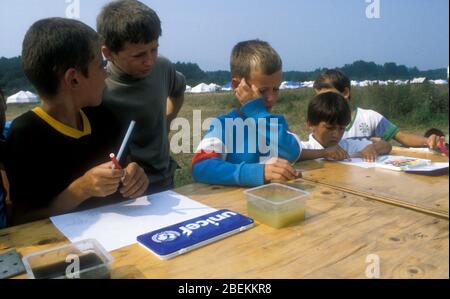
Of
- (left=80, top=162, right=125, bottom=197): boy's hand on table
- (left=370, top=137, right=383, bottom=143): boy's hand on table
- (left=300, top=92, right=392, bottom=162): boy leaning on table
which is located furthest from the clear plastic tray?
(left=370, top=137, right=383, bottom=143): boy's hand on table

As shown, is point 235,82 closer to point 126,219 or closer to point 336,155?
point 336,155

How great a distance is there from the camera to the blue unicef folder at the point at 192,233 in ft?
2.24

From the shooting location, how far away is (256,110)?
4.23 feet

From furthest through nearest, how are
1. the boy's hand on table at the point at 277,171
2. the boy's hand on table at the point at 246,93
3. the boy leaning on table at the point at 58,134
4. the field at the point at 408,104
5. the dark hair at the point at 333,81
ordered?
1. the dark hair at the point at 333,81
2. the boy's hand on table at the point at 246,93
3. the boy's hand on table at the point at 277,171
4. the boy leaning on table at the point at 58,134
5. the field at the point at 408,104

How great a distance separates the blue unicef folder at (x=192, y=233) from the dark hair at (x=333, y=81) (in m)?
1.62

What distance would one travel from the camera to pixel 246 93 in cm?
133

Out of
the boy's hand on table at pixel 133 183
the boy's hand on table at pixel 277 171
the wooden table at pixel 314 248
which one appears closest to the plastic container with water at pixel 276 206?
the wooden table at pixel 314 248

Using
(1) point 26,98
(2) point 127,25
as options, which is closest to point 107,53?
(2) point 127,25

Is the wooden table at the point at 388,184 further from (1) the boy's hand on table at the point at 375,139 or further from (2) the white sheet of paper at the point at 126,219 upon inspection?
(2) the white sheet of paper at the point at 126,219

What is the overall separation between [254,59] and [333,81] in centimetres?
105

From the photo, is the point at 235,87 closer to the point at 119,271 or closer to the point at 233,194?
the point at 233,194

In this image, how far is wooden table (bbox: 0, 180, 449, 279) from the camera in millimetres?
607
